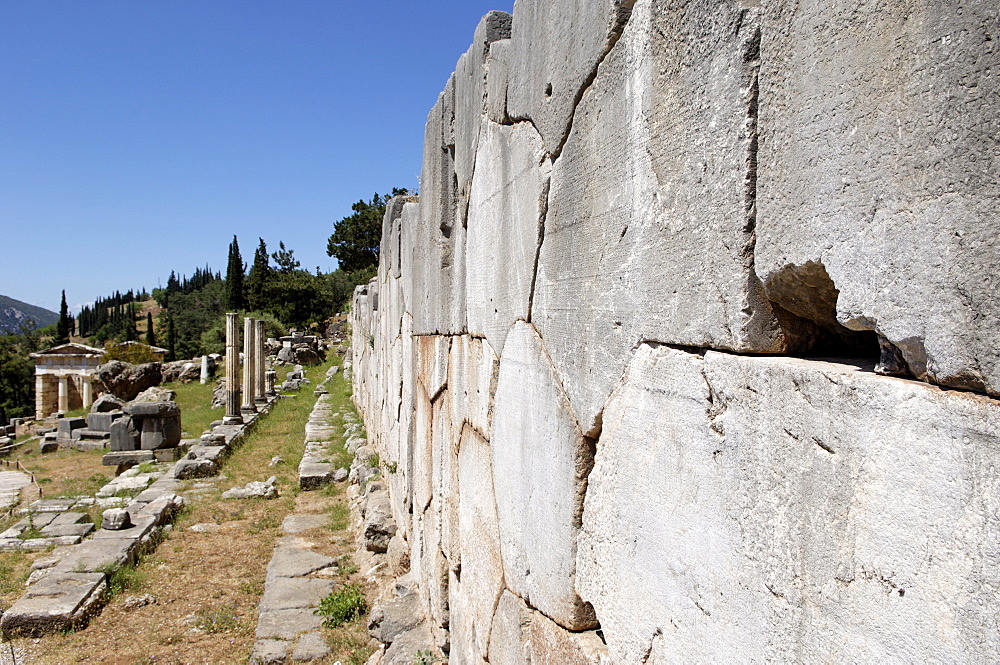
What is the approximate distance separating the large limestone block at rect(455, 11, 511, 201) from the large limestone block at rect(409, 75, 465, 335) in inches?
7.3

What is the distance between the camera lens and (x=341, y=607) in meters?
4.67

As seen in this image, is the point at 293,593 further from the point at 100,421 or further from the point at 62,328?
the point at 62,328

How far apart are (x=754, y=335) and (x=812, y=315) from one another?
0.09 meters

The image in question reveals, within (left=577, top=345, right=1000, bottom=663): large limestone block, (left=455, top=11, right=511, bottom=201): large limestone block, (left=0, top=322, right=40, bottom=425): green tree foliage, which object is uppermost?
(left=455, top=11, right=511, bottom=201): large limestone block

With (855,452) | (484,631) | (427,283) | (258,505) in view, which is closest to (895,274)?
(855,452)

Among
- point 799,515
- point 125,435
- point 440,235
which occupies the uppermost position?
point 440,235

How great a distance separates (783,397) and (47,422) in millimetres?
25315

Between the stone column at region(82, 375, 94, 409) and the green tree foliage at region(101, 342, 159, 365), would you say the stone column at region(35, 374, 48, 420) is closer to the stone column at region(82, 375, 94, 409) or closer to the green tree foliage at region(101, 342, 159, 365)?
the stone column at region(82, 375, 94, 409)

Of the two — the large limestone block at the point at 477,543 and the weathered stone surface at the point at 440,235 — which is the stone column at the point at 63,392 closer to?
the weathered stone surface at the point at 440,235

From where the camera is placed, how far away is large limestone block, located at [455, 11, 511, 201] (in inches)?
110

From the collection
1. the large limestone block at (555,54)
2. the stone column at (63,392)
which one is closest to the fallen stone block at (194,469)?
the large limestone block at (555,54)

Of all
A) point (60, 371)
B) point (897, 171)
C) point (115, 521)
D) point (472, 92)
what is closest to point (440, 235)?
point (472, 92)

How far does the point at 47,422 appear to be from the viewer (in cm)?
2158

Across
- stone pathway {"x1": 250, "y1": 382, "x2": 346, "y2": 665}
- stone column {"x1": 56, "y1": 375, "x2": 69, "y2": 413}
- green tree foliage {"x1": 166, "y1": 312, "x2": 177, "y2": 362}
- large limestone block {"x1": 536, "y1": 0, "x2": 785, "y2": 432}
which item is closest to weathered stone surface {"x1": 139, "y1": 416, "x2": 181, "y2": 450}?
stone pathway {"x1": 250, "y1": 382, "x2": 346, "y2": 665}
